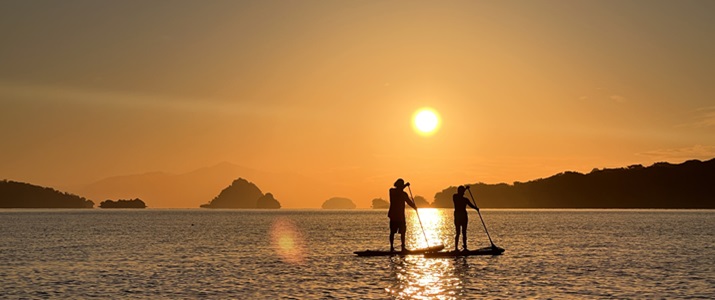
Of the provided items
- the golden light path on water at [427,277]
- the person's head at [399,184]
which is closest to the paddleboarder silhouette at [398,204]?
the person's head at [399,184]

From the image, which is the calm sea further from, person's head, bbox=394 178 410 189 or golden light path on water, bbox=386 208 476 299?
person's head, bbox=394 178 410 189

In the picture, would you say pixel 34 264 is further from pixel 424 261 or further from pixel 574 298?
pixel 574 298

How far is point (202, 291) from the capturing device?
30.0 m

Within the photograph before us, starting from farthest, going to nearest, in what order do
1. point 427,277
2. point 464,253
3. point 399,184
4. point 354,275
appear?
point 464,253 → point 399,184 → point 354,275 → point 427,277

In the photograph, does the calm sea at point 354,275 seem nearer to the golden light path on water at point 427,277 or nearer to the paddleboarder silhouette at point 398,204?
the golden light path on water at point 427,277

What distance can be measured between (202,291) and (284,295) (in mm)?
3569

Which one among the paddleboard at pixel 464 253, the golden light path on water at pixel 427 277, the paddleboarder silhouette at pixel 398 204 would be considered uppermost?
the paddleboarder silhouette at pixel 398 204

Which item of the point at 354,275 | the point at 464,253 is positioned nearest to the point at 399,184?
the point at 464,253

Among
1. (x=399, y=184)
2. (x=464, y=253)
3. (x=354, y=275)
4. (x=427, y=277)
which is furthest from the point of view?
(x=464, y=253)

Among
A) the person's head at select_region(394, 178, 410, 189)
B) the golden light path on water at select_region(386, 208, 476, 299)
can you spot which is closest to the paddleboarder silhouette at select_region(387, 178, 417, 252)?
the person's head at select_region(394, 178, 410, 189)

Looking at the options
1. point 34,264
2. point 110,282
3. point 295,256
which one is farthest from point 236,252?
point 110,282

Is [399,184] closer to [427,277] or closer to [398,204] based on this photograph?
[398,204]

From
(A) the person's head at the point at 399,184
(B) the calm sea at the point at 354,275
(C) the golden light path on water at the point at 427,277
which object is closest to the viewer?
(C) the golden light path on water at the point at 427,277

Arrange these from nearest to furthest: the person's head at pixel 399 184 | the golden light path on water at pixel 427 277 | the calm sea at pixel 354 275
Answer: the golden light path on water at pixel 427 277 < the calm sea at pixel 354 275 < the person's head at pixel 399 184
